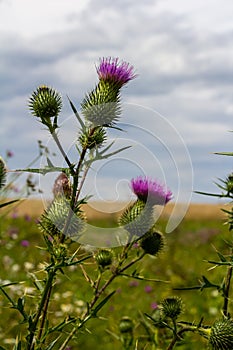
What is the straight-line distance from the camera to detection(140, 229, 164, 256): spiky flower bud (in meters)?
2.96

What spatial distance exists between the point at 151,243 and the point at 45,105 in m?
0.96

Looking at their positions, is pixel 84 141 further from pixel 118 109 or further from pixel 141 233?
pixel 141 233

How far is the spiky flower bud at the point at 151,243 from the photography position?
9.70 ft

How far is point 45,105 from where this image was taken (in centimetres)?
253

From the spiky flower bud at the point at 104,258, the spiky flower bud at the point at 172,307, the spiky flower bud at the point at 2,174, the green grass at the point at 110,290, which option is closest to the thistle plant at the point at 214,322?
the spiky flower bud at the point at 172,307

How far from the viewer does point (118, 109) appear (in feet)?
8.51

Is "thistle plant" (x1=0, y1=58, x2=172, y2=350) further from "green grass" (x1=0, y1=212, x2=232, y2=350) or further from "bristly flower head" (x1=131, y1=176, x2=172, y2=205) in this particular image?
"green grass" (x1=0, y1=212, x2=232, y2=350)

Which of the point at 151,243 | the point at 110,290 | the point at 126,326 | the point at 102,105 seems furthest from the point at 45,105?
the point at 110,290

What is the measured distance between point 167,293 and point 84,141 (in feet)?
16.5

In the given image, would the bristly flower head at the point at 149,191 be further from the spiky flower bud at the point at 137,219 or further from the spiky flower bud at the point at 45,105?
the spiky flower bud at the point at 45,105

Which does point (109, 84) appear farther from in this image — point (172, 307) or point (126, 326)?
point (126, 326)

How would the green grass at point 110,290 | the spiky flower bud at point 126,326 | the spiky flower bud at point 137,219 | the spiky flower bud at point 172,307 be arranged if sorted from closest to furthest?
the spiky flower bud at point 172,307
the spiky flower bud at point 137,219
the spiky flower bud at point 126,326
the green grass at point 110,290

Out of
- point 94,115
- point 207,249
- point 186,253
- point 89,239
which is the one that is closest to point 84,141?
point 94,115

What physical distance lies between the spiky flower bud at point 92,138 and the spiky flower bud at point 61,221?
25cm
